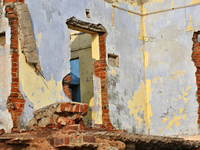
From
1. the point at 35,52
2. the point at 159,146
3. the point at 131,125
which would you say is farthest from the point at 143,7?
the point at 159,146

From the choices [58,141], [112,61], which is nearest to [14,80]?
[58,141]

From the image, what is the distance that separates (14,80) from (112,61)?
9.83 feet

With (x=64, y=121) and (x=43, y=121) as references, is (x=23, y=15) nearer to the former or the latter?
(x=43, y=121)

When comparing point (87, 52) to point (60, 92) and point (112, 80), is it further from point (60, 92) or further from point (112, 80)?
point (60, 92)

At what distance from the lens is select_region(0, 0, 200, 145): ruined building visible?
21.1 ft

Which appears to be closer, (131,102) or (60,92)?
(60,92)

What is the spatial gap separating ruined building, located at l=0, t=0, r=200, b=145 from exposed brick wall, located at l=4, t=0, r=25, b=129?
0.02m

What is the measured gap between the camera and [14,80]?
6.27 meters

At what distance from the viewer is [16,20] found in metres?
6.48

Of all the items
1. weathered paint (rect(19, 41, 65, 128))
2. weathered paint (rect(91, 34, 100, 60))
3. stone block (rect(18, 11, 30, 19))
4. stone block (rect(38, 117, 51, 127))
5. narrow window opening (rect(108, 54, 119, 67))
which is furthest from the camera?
narrow window opening (rect(108, 54, 119, 67))

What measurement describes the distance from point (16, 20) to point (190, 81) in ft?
15.6

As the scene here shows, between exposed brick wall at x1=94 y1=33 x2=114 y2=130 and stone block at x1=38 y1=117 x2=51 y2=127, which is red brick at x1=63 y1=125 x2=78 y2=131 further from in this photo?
exposed brick wall at x1=94 y1=33 x2=114 y2=130

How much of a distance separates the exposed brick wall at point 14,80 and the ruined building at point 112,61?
0.06ft

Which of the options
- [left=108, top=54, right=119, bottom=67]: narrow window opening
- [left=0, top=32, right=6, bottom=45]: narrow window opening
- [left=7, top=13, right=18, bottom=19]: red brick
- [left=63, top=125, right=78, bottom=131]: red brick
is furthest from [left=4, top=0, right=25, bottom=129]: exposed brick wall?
[left=108, top=54, right=119, bottom=67]: narrow window opening
